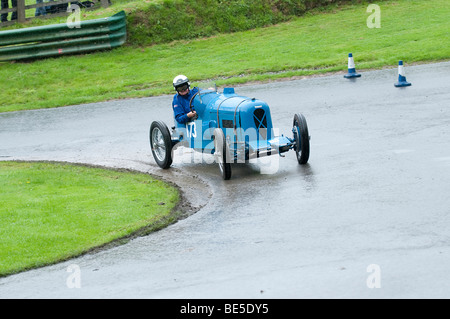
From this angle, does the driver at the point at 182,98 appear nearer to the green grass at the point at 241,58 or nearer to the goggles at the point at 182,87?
the goggles at the point at 182,87

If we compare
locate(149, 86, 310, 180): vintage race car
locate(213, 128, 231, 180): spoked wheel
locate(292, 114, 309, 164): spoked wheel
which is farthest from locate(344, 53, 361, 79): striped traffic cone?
locate(213, 128, 231, 180): spoked wheel

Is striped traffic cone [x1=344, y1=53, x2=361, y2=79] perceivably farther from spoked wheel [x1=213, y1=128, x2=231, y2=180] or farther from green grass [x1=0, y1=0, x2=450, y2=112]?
spoked wheel [x1=213, y1=128, x2=231, y2=180]

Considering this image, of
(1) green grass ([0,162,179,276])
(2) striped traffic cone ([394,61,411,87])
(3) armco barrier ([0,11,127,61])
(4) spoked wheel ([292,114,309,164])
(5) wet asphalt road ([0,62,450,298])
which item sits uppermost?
(3) armco barrier ([0,11,127,61])

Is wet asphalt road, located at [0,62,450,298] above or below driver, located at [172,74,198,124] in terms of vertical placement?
below

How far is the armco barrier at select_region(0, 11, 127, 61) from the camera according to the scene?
922 inches

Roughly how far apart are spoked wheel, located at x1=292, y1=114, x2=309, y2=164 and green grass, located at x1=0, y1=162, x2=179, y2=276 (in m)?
2.03

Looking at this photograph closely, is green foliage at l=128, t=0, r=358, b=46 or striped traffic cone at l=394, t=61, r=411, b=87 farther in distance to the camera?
green foliage at l=128, t=0, r=358, b=46

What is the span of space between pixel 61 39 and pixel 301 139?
14891 millimetres

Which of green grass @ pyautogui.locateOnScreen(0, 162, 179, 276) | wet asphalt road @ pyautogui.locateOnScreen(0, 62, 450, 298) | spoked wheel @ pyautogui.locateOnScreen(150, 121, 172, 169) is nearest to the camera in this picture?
wet asphalt road @ pyautogui.locateOnScreen(0, 62, 450, 298)

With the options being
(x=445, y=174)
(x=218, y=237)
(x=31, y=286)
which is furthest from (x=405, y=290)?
(x=445, y=174)

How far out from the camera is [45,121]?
699 inches

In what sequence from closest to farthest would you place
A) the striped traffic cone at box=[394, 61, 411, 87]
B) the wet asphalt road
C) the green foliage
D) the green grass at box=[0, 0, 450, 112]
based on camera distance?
the wet asphalt road → the striped traffic cone at box=[394, 61, 411, 87] → the green grass at box=[0, 0, 450, 112] → the green foliage

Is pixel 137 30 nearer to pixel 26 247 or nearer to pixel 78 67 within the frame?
pixel 78 67
